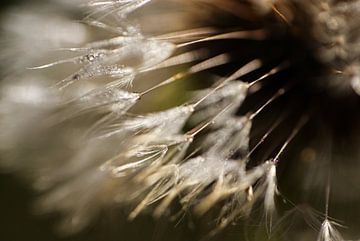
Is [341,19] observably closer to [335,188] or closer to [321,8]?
[321,8]

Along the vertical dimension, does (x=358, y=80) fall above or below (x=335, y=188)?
above

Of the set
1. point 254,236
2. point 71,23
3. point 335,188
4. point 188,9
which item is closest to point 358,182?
point 335,188

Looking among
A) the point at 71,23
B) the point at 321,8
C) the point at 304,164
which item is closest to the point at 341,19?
the point at 321,8

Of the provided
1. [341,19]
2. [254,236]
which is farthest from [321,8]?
[254,236]

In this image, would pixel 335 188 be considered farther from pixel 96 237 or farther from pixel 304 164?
pixel 96 237

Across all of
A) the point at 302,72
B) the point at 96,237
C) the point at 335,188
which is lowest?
the point at 96,237

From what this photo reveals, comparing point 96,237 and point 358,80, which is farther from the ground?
point 358,80
